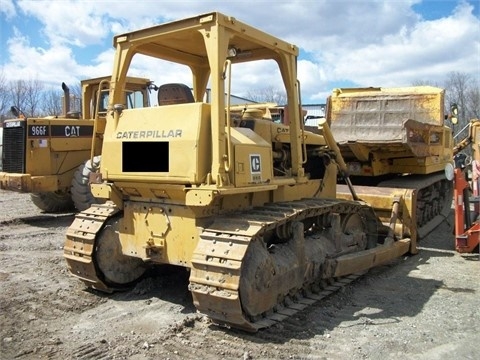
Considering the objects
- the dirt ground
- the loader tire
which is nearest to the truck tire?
the loader tire

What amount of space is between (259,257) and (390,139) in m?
4.76

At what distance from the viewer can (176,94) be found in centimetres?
518

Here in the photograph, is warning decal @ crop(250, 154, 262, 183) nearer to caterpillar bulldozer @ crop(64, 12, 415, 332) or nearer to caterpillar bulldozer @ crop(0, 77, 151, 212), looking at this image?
caterpillar bulldozer @ crop(64, 12, 415, 332)

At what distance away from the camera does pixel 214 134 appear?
4258 mm

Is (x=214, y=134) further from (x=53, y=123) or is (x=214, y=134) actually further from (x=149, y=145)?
(x=53, y=123)

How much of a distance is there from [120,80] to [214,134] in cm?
146

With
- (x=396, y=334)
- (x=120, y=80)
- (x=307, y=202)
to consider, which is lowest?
(x=396, y=334)

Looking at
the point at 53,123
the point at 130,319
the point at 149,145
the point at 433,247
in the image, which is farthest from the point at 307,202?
the point at 53,123

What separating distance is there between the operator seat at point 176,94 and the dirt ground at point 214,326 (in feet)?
6.54

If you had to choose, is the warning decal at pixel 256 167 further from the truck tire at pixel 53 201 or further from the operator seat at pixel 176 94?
the truck tire at pixel 53 201

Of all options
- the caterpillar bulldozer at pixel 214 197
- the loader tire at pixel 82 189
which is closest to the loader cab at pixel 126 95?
the loader tire at pixel 82 189

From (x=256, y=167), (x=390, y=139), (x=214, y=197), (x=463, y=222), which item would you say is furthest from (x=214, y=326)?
(x=390, y=139)

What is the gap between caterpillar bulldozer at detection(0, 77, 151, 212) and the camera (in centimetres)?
997

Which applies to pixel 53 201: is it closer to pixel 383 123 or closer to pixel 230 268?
pixel 383 123
